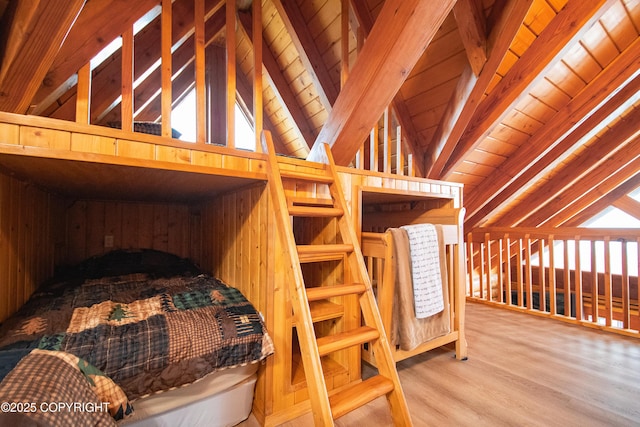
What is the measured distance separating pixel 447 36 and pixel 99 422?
289 centimetres

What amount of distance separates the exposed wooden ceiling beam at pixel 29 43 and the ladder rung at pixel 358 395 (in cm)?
174

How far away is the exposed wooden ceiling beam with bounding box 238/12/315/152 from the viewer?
9.57 feet

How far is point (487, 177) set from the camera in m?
3.35

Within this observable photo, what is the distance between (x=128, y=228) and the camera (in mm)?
2684

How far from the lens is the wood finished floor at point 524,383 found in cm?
147

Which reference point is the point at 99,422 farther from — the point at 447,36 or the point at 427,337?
the point at 447,36

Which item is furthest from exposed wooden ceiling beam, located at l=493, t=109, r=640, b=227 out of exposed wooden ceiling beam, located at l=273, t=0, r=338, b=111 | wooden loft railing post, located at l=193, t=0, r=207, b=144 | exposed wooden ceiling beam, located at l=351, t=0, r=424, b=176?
wooden loft railing post, located at l=193, t=0, r=207, b=144

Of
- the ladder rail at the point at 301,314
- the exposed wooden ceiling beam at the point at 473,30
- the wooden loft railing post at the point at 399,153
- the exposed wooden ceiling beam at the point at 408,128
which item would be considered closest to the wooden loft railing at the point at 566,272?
the exposed wooden ceiling beam at the point at 408,128

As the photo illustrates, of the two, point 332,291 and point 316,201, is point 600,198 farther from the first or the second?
point 332,291

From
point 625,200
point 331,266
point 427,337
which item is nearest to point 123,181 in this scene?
point 331,266

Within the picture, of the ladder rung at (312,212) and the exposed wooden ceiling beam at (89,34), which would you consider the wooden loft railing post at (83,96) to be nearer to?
the exposed wooden ceiling beam at (89,34)

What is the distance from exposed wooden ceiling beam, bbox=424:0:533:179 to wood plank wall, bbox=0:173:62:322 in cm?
292

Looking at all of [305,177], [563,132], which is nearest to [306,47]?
[305,177]

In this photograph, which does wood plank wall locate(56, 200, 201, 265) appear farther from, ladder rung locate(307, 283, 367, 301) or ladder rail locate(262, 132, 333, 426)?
ladder rung locate(307, 283, 367, 301)
